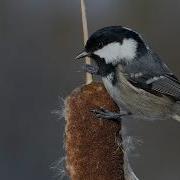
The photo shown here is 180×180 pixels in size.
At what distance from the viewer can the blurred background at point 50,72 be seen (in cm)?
439

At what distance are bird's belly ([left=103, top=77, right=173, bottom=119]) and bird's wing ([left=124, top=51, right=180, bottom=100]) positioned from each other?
0.07 ft

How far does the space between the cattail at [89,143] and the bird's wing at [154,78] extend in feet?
1.64

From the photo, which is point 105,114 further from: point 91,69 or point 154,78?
point 154,78

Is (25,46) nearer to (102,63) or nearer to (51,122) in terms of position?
(51,122)

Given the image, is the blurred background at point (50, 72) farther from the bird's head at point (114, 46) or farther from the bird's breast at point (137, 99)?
the bird's head at point (114, 46)

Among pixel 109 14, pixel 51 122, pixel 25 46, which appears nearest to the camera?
pixel 51 122

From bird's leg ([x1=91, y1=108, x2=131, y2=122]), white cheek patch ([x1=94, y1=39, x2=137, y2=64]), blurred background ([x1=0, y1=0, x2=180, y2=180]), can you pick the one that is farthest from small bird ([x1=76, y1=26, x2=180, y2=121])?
blurred background ([x1=0, y1=0, x2=180, y2=180])

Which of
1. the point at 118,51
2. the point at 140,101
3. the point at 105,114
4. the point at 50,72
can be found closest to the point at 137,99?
the point at 140,101

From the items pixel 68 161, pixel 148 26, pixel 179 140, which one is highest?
pixel 68 161

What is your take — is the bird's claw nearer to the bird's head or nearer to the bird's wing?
the bird's head

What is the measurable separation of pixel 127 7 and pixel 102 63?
115 inches

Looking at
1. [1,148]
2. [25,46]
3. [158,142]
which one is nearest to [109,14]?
[25,46]

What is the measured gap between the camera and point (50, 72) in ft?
15.8

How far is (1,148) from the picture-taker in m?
4.36
